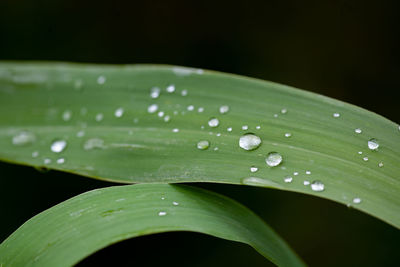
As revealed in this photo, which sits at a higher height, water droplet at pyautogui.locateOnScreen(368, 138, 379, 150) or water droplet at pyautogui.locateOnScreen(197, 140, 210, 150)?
water droplet at pyautogui.locateOnScreen(368, 138, 379, 150)

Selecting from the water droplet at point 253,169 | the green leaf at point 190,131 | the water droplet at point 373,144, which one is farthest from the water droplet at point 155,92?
the water droplet at point 373,144

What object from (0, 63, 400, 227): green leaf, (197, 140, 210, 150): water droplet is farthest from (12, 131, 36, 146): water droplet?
(197, 140, 210, 150): water droplet

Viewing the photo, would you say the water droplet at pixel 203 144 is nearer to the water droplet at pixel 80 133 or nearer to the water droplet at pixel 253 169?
the water droplet at pixel 253 169

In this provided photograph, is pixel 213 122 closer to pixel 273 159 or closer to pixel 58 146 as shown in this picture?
pixel 273 159

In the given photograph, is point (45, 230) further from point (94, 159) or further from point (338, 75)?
point (338, 75)

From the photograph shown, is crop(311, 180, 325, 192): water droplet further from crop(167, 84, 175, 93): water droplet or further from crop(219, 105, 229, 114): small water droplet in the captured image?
crop(167, 84, 175, 93): water droplet

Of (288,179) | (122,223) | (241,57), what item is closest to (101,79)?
(122,223)

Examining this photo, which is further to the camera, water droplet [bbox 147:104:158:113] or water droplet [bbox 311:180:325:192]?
water droplet [bbox 147:104:158:113]
